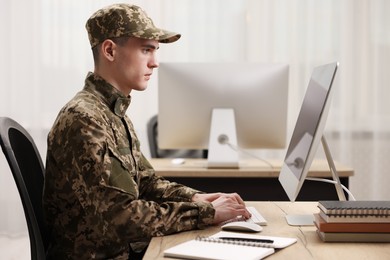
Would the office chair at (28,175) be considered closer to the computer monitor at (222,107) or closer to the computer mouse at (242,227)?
the computer mouse at (242,227)

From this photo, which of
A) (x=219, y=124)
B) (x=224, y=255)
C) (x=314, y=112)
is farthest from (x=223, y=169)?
(x=224, y=255)

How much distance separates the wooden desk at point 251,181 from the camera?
3031mm

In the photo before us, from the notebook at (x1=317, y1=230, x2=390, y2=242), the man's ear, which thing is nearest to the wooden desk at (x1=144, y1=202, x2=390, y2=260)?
the notebook at (x1=317, y1=230, x2=390, y2=242)

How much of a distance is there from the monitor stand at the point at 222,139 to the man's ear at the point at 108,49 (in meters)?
1.09

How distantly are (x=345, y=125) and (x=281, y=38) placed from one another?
2.49ft

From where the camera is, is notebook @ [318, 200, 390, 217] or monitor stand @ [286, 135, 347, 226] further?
monitor stand @ [286, 135, 347, 226]

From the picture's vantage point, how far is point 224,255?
1466 millimetres

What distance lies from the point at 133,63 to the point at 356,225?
855mm

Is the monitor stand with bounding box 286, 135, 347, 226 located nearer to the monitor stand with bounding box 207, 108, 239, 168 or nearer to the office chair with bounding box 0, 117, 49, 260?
the office chair with bounding box 0, 117, 49, 260

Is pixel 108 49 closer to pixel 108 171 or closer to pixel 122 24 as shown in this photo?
pixel 122 24

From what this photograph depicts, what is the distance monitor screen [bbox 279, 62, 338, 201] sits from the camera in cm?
167

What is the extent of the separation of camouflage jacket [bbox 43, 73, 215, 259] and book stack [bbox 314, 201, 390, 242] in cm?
35

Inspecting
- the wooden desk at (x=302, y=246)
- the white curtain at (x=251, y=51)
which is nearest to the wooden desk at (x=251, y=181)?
the wooden desk at (x=302, y=246)

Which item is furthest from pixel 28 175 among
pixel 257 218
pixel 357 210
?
pixel 357 210
